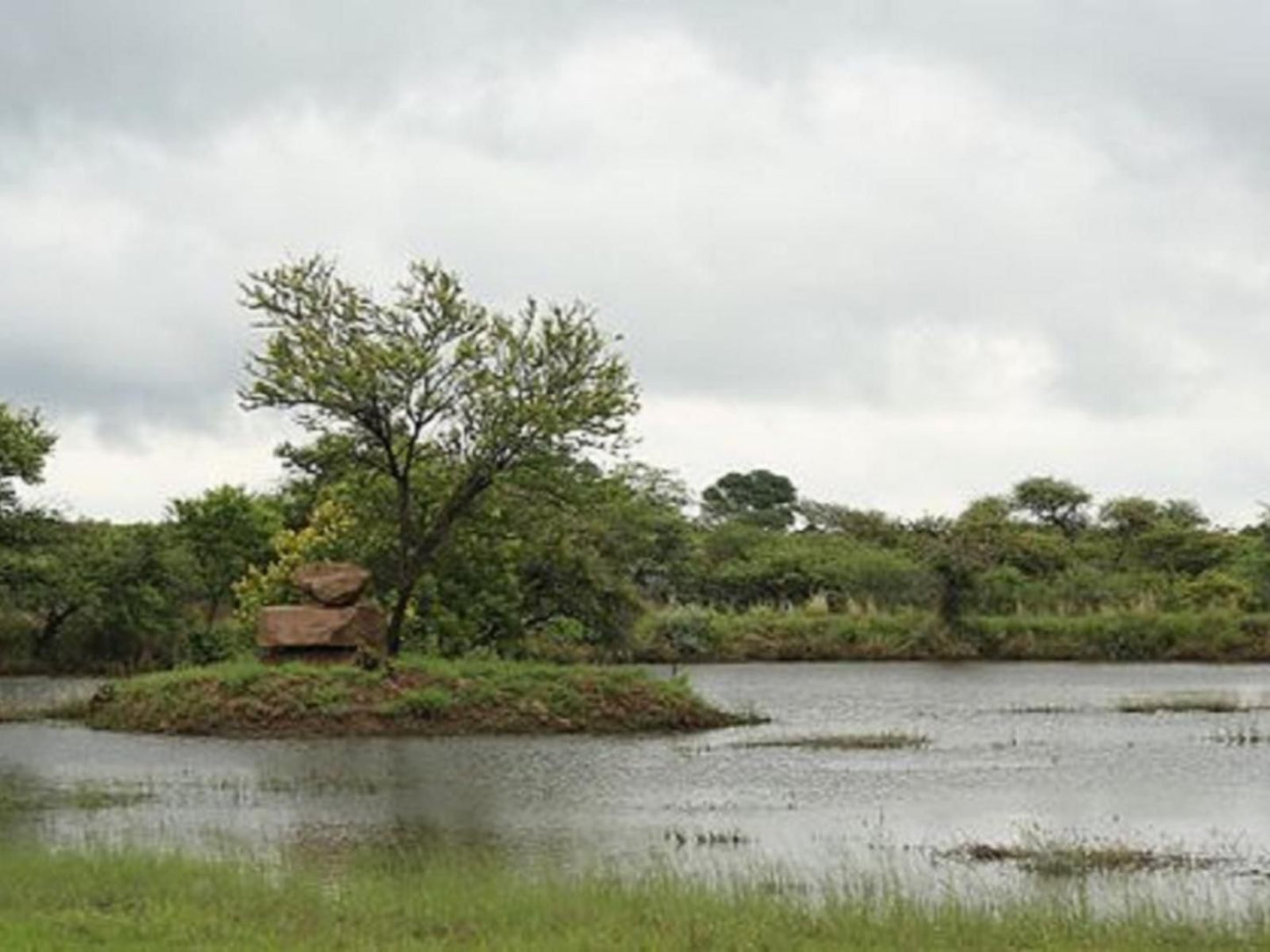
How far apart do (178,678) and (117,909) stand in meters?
31.1

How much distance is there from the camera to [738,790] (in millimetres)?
31562

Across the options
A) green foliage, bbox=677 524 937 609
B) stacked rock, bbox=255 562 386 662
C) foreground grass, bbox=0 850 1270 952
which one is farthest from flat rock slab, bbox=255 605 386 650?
green foliage, bbox=677 524 937 609

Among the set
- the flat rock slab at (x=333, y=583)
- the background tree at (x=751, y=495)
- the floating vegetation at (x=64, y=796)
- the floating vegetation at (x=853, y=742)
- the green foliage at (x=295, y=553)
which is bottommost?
the floating vegetation at (x=64, y=796)

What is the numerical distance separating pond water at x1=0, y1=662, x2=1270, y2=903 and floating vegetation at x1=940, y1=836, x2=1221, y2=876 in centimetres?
32

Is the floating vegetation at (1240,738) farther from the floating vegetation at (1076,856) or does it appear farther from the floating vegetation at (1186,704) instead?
the floating vegetation at (1076,856)

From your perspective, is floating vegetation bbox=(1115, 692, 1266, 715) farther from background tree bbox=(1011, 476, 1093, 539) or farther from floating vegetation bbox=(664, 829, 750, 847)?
background tree bbox=(1011, 476, 1093, 539)

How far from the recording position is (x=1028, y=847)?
23500mm

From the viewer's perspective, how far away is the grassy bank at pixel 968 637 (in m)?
80.6

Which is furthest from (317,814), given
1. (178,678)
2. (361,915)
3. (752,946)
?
(178,678)

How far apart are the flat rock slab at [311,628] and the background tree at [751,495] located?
10502 centimetres

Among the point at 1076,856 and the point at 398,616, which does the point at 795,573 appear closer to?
the point at 398,616

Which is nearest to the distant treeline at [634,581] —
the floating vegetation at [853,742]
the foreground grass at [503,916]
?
the floating vegetation at [853,742]

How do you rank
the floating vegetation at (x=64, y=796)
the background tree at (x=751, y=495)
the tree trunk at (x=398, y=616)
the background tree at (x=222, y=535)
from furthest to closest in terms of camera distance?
the background tree at (x=751, y=495)
the background tree at (x=222, y=535)
the tree trunk at (x=398, y=616)
the floating vegetation at (x=64, y=796)

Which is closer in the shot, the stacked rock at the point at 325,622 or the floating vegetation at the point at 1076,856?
the floating vegetation at the point at 1076,856
